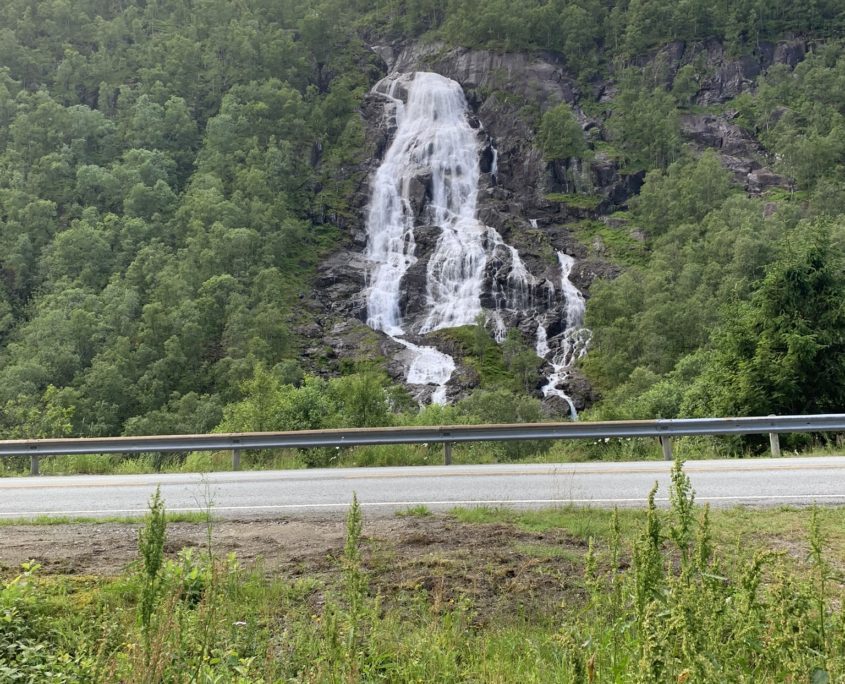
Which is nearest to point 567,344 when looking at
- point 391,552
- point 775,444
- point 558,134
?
Answer: point 558,134

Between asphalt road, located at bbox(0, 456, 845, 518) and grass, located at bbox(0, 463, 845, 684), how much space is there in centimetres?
195

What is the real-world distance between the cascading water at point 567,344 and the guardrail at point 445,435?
27.2 meters

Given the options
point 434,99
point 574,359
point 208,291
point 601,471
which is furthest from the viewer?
point 434,99

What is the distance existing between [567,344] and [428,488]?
39.3 meters

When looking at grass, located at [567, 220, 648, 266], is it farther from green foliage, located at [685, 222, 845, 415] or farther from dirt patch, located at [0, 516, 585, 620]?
dirt patch, located at [0, 516, 585, 620]

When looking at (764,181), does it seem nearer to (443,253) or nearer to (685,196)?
(685,196)

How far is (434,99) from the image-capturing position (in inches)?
2896

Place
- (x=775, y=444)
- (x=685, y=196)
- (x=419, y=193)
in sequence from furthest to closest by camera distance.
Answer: (x=419, y=193)
(x=685, y=196)
(x=775, y=444)

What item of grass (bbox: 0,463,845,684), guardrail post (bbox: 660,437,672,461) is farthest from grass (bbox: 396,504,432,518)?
guardrail post (bbox: 660,437,672,461)

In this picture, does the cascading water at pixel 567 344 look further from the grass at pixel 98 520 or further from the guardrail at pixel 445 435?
the grass at pixel 98 520

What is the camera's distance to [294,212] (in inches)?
2771

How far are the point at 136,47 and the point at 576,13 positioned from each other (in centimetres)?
6300

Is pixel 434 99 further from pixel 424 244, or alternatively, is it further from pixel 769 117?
pixel 769 117

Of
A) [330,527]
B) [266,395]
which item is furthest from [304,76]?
[330,527]
